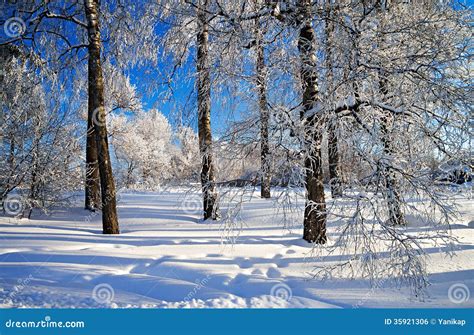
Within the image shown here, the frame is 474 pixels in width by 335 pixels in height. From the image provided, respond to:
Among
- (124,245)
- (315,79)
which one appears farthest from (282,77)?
(124,245)

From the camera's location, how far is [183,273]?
11.6ft

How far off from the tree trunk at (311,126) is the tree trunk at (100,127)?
3.71 m

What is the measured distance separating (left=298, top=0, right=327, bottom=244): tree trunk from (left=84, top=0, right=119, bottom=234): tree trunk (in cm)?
371

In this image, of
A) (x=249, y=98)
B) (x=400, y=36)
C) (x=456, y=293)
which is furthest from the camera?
(x=249, y=98)

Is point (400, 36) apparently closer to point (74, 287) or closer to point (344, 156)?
point (344, 156)

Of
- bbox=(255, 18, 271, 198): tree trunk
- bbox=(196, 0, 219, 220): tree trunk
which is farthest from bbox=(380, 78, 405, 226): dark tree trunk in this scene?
bbox=(196, 0, 219, 220): tree trunk

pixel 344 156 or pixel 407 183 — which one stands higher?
pixel 344 156

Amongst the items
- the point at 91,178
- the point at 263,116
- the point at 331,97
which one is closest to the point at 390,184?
the point at 331,97

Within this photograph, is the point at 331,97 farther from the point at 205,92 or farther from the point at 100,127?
the point at 100,127

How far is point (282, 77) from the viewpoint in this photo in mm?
4305

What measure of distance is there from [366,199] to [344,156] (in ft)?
3.43

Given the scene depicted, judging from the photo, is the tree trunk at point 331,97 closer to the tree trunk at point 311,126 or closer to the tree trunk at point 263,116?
the tree trunk at point 311,126

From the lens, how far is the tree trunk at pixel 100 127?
5.54m

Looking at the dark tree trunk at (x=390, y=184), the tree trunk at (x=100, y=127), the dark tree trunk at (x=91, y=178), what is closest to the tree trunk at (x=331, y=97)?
the dark tree trunk at (x=390, y=184)
